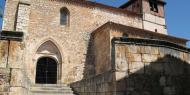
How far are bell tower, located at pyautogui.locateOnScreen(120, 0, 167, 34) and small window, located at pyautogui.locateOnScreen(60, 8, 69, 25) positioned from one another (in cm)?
864

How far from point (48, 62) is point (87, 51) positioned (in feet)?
11.0

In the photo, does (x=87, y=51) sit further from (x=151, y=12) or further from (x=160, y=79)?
(x=160, y=79)

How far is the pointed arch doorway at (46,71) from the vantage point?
17312mm

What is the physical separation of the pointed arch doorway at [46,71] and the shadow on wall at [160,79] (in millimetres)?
12439

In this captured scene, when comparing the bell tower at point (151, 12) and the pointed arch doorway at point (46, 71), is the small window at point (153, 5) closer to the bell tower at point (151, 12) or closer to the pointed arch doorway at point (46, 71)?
the bell tower at point (151, 12)

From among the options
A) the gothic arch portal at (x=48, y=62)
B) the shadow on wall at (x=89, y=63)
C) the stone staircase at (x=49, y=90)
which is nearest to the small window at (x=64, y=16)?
the gothic arch portal at (x=48, y=62)

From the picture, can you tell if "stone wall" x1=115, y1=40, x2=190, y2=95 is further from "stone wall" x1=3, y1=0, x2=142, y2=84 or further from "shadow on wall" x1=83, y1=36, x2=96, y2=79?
"shadow on wall" x1=83, y1=36, x2=96, y2=79

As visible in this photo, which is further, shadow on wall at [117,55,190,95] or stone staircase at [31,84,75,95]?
stone staircase at [31,84,75,95]

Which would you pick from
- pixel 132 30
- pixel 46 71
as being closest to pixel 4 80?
pixel 46 71

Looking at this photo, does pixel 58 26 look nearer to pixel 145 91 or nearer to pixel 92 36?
pixel 92 36

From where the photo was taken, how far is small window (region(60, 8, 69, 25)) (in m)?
19.3

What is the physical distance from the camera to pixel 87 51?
19312 mm

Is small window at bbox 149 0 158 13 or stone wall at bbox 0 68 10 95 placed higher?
small window at bbox 149 0 158 13

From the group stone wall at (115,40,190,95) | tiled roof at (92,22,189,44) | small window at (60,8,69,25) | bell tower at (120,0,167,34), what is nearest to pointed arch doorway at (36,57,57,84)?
small window at (60,8,69,25)
